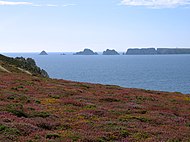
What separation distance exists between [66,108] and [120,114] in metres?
4.31

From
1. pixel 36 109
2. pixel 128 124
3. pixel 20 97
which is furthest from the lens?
pixel 20 97

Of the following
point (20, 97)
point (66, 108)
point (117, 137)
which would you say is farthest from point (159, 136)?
point (20, 97)

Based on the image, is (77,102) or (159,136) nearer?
(159,136)

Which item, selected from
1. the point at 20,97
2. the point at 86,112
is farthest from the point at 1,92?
the point at 86,112

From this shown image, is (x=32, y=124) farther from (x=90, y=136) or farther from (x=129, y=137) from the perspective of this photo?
(x=129, y=137)

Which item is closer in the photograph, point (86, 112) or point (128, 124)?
point (128, 124)

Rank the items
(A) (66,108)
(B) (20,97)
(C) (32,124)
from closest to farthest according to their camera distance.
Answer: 1. (C) (32,124)
2. (A) (66,108)
3. (B) (20,97)

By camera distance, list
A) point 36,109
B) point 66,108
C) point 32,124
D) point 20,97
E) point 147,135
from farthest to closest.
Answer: point 20,97 < point 66,108 < point 36,109 < point 32,124 < point 147,135

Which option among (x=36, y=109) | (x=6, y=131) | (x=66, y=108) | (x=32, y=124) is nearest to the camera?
(x=6, y=131)

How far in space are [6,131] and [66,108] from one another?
917 cm

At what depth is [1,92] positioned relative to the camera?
29.4 metres

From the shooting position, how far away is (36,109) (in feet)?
76.2

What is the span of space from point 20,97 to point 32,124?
32.1 ft

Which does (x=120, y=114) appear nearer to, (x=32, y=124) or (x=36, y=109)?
(x=36, y=109)
